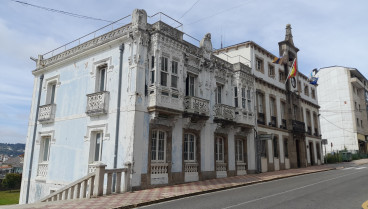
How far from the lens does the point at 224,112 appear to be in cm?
1817

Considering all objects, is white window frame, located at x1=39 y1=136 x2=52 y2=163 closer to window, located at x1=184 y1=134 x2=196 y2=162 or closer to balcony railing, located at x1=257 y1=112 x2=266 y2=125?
window, located at x1=184 y1=134 x2=196 y2=162

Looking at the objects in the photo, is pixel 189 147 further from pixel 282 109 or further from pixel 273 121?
pixel 282 109

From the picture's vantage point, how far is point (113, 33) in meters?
15.4

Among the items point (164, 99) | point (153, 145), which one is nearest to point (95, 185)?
point (153, 145)

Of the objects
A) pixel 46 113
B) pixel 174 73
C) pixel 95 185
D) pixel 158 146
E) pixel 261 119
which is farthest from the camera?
pixel 261 119

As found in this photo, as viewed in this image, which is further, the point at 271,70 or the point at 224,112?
the point at 271,70

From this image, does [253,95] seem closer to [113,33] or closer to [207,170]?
[207,170]

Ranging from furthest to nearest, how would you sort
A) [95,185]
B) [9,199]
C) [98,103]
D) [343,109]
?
[343,109], [9,199], [98,103], [95,185]

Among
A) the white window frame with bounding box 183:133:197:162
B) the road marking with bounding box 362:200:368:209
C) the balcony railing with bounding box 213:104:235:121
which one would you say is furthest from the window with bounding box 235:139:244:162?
the road marking with bounding box 362:200:368:209

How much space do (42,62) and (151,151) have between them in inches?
483

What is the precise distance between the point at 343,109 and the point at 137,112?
48885mm

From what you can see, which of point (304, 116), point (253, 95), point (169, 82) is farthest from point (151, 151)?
point (304, 116)

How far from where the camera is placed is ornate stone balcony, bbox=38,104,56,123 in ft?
58.3

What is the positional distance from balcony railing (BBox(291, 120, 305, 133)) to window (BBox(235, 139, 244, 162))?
9619mm
